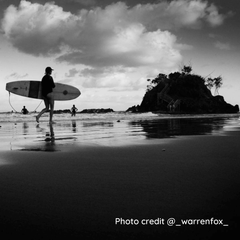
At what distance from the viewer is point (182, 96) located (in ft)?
210

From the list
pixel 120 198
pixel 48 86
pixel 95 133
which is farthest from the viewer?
pixel 48 86

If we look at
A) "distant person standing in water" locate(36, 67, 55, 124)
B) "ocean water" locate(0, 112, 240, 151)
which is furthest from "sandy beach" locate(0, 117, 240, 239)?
"distant person standing in water" locate(36, 67, 55, 124)

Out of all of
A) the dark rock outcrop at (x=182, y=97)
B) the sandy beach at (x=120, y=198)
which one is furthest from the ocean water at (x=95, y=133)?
the dark rock outcrop at (x=182, y=97)

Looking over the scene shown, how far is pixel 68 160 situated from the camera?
12.1 feet

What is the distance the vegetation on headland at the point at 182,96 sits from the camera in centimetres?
→ 6041

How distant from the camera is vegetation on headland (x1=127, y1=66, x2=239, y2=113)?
60.4m

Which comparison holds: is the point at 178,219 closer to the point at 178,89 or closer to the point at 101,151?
the point at 101,151

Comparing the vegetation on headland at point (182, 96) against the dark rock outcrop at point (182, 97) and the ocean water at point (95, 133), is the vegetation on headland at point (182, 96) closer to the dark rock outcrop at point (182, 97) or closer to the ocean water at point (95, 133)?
the dark rock outcrop at point (182, 97)

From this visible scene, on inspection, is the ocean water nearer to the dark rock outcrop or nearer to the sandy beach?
the sandy beach

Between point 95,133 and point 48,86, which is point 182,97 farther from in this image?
point 95,133

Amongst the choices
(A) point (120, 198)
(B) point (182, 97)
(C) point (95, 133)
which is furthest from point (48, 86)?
(B) point (182, 97)

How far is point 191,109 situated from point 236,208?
59735mm

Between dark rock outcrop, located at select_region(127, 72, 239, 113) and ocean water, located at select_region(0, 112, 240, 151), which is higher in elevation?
dark rock outcrop, located at select_region(127, 72, 239, 113)

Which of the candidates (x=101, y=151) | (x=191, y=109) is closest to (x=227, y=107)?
(x=191, y=109)
